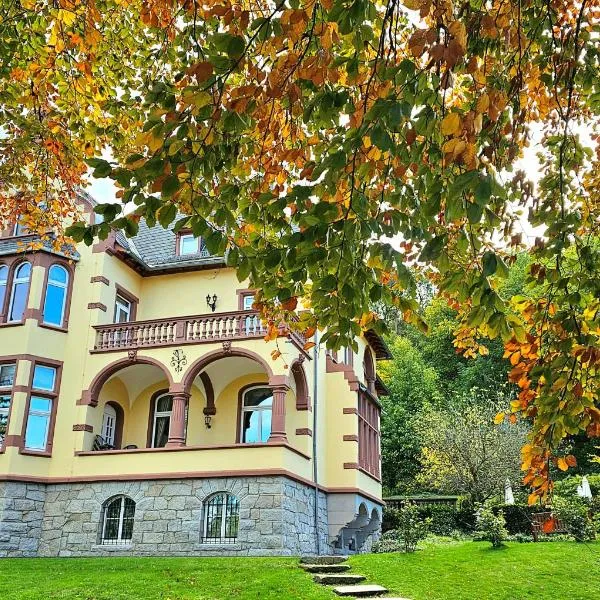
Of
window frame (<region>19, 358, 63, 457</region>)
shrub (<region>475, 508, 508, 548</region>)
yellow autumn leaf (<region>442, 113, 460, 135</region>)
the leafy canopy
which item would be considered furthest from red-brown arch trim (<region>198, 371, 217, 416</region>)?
yellow autumn leaf (<region>442, 113, 460, 135</region>)

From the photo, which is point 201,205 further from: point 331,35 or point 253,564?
point 253,564

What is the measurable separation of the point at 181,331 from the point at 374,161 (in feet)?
42.9

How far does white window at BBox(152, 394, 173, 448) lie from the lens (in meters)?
18.6

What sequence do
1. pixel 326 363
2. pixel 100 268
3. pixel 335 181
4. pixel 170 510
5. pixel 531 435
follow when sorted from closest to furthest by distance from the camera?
pixel 335 181 < pixel 531 435 < pixel 170 510 < pixel 100 268 < pixel 326 363

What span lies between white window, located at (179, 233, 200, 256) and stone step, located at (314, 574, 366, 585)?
10.8m

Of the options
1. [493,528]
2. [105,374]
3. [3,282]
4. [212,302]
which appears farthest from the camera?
[212,302]

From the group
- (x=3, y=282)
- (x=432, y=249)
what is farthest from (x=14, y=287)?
(x=432, y=249)

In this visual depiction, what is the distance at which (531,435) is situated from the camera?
5.16m

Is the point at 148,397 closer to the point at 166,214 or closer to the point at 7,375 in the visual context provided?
the point at 7,375

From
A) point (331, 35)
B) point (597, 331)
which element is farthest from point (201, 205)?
point (597, 331)

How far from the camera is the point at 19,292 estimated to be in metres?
17.3

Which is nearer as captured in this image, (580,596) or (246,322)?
(580,596)

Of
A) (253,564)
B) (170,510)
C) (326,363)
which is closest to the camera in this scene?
(253,564)

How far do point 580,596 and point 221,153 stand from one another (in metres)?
10.3
